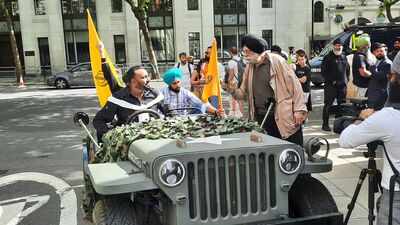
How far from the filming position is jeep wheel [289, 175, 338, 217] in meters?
3.59

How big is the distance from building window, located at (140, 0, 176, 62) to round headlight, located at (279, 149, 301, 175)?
110 ft

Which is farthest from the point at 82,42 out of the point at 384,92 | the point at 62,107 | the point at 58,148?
the point at 384,92

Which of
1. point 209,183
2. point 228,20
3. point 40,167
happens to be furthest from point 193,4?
point 209,183

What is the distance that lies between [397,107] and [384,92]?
4819mm

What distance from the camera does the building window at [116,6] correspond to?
35750 millimetres

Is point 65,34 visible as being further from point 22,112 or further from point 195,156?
point 195,156

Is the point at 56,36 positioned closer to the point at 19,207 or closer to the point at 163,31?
the point at 163,31

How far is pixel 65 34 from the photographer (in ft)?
119

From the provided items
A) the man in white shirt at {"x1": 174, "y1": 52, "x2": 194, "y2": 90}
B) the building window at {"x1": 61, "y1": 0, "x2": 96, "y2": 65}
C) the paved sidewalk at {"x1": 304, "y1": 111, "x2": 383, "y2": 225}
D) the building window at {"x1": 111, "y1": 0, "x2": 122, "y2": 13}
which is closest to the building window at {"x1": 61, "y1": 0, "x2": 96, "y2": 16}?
the building window at {"x1": 61, "y1": 0, "x2": 96, "y2": 65}

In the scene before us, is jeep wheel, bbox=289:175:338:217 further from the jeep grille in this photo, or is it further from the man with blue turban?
the man with blue turban

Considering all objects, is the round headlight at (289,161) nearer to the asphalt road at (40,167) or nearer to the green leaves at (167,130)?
the green leaves at (167,130)

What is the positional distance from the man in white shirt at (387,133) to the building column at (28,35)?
1395 inches

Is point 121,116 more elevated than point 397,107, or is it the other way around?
point 397,107

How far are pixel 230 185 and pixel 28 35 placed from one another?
3557 cm
